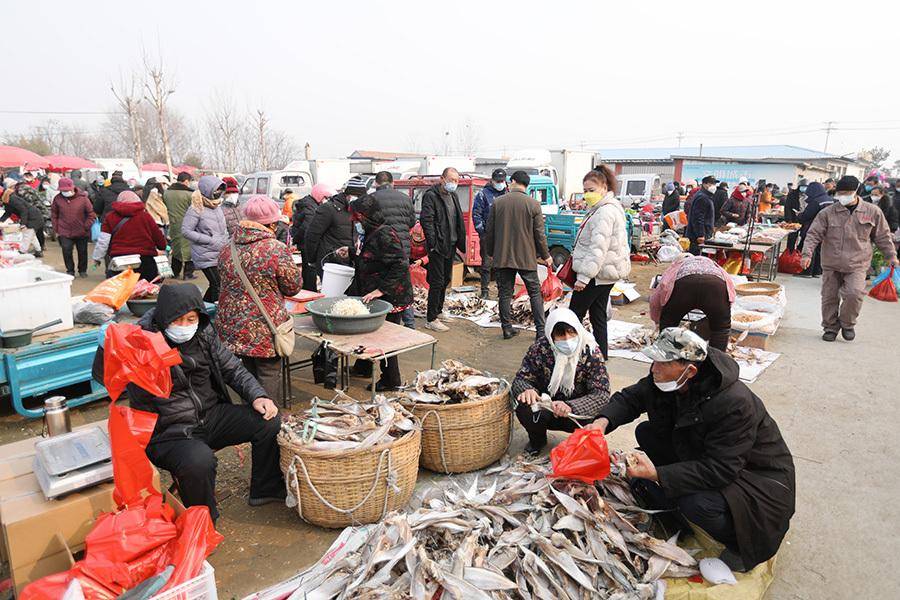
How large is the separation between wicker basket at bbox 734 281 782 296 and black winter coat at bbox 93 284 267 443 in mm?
7229

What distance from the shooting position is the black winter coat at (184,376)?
10.1ft

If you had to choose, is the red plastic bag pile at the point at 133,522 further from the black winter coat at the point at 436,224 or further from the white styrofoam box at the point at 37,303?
the black winter coat at the point at 436,224

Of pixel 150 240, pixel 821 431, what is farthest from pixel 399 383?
pixel 150 240

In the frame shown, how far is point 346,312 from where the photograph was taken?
15.5ft

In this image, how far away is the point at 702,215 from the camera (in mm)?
11039

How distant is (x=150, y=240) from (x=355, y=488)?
590cm

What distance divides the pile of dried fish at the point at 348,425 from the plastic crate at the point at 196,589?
928 millimetres

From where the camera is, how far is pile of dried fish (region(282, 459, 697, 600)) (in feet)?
8.33

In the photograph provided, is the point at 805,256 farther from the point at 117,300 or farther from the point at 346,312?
the point at 117,300

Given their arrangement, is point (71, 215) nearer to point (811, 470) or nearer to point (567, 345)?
point (567, 345)

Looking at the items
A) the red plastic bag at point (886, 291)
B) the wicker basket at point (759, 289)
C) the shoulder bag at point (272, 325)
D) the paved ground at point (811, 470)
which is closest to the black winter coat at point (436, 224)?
the paved ground at point (811, 470)

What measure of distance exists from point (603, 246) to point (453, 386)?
2410 mm

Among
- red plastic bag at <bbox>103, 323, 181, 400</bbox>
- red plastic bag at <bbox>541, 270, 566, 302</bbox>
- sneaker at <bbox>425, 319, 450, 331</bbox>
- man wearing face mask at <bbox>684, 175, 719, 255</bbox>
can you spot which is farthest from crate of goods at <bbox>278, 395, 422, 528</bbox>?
man wearing face mask at <bbox>684, 175, 719, 255</bbox>

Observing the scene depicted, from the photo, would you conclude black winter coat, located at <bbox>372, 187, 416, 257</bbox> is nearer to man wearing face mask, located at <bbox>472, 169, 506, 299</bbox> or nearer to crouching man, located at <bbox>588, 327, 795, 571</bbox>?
crouching man, located at <bbox>588, 327, 795, 571</bbox>
